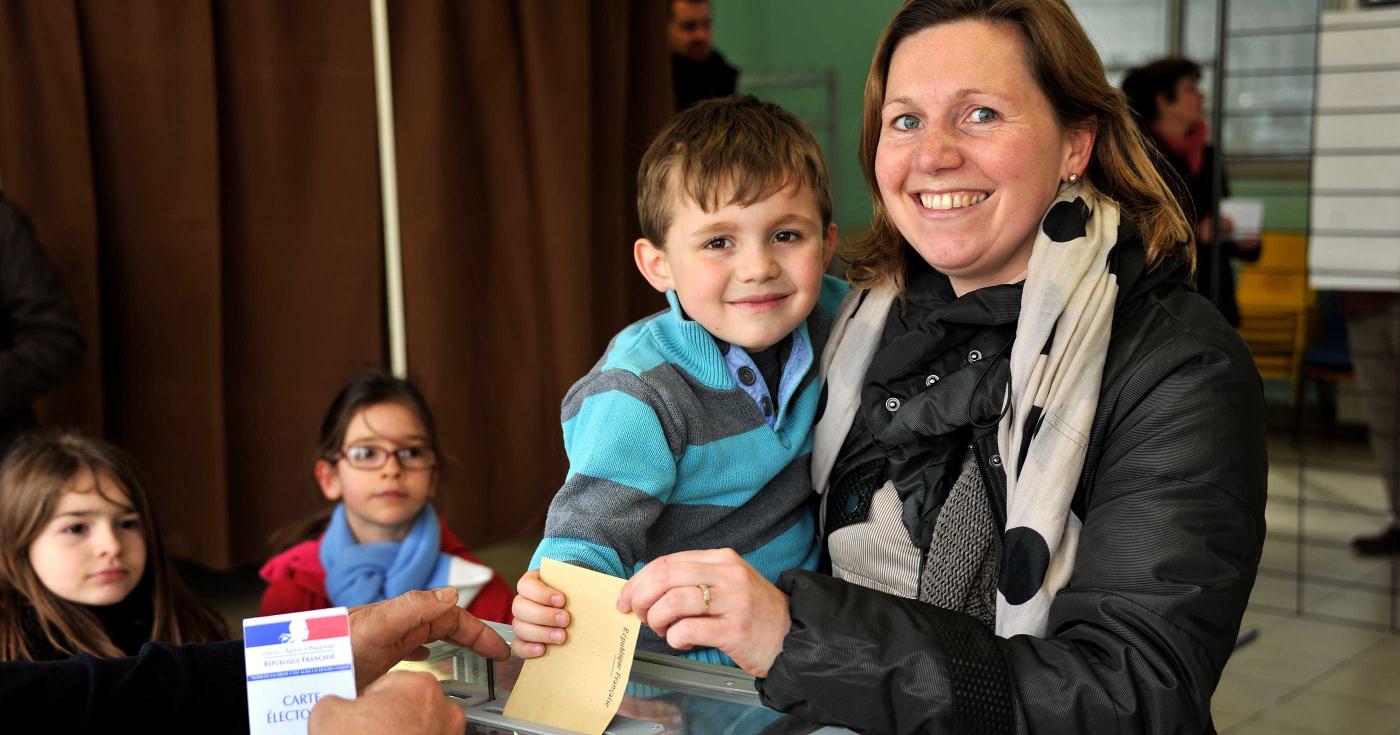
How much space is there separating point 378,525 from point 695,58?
Answer: 2.83 meters

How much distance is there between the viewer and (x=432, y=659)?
133 centimetres

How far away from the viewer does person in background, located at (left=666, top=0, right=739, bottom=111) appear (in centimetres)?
523

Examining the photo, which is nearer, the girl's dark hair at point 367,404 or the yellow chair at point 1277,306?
the girl's dark hair at point 367,404

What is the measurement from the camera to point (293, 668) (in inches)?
41.4

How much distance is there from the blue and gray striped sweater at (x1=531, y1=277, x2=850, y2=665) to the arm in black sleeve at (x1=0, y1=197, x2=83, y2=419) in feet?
7.02

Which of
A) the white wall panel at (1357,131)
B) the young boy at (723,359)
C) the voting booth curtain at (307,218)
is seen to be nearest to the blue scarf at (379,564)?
the voting booth curtain at (307,218)

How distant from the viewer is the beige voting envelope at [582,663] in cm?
122

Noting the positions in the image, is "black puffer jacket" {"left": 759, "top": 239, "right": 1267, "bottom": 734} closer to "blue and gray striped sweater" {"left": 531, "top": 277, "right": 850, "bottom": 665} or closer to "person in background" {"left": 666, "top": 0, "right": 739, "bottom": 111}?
"blue and gray striped sweater" {"left": 531, "top": 277, "right": 850, "bottom": 665}

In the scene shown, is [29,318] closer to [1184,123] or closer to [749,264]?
[749,264]

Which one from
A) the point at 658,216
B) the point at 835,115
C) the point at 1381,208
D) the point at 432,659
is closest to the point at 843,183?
the point at 835,115

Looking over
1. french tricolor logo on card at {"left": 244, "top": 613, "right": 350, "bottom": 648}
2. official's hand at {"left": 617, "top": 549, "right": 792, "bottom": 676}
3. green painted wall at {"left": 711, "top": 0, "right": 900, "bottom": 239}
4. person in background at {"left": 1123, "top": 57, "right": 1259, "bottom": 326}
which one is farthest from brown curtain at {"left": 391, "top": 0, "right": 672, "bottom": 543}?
french tricolor logo on card at {"left": 244, "top": 613, "right": 350, "bottom": 648}

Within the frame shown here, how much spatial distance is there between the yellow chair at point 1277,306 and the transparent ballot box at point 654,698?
240 inches

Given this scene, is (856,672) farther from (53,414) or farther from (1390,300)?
(1390,300)

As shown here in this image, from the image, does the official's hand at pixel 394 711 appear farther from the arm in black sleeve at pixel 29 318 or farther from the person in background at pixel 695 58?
the person in background at pixel 695 58
